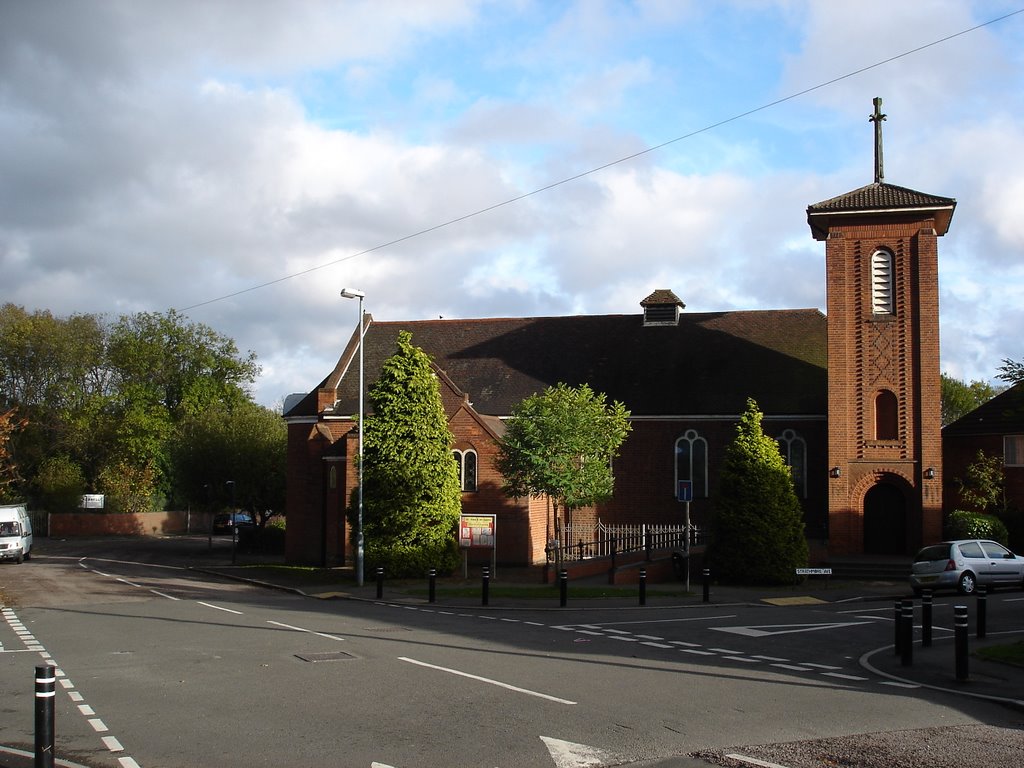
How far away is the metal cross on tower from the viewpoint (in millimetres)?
34469

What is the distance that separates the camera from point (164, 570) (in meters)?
37.1

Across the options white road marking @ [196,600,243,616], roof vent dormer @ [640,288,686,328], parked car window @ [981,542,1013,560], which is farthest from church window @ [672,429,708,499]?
white road marking @ [196,600,243,616]

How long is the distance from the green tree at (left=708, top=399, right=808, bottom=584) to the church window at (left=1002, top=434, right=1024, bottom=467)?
9483mm

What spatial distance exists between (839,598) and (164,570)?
25.1 metres

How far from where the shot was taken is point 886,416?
111ft

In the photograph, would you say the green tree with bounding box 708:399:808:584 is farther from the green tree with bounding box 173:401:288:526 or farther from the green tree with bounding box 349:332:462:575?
the green tree with bounding box 173:401:288:526

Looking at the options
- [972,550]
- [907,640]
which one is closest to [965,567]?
[972,550]

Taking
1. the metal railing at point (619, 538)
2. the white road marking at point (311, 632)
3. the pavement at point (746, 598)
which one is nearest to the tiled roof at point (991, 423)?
the pavement at point (746, 598)

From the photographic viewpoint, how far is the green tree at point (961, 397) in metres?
85.2

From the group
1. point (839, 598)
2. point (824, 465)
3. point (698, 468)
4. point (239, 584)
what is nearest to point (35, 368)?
point (239, 584)

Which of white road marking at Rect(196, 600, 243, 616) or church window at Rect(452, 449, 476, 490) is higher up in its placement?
church window at Rect(452, 449, 476, 490)

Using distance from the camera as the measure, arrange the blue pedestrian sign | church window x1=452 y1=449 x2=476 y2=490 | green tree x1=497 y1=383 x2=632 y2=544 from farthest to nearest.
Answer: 1. church window x1=452 y1=449 x2=476 y2=490
2. green tree x1=497 y1=383 x2=632 y2=544
3. the blue pedestrian sign

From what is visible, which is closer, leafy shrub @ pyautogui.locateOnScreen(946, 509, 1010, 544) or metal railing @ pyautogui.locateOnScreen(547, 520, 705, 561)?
leafy shrub @ pyautogui.locateOnScreen(946, 509, 1010, 544)

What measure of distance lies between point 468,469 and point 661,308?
42.8ft
